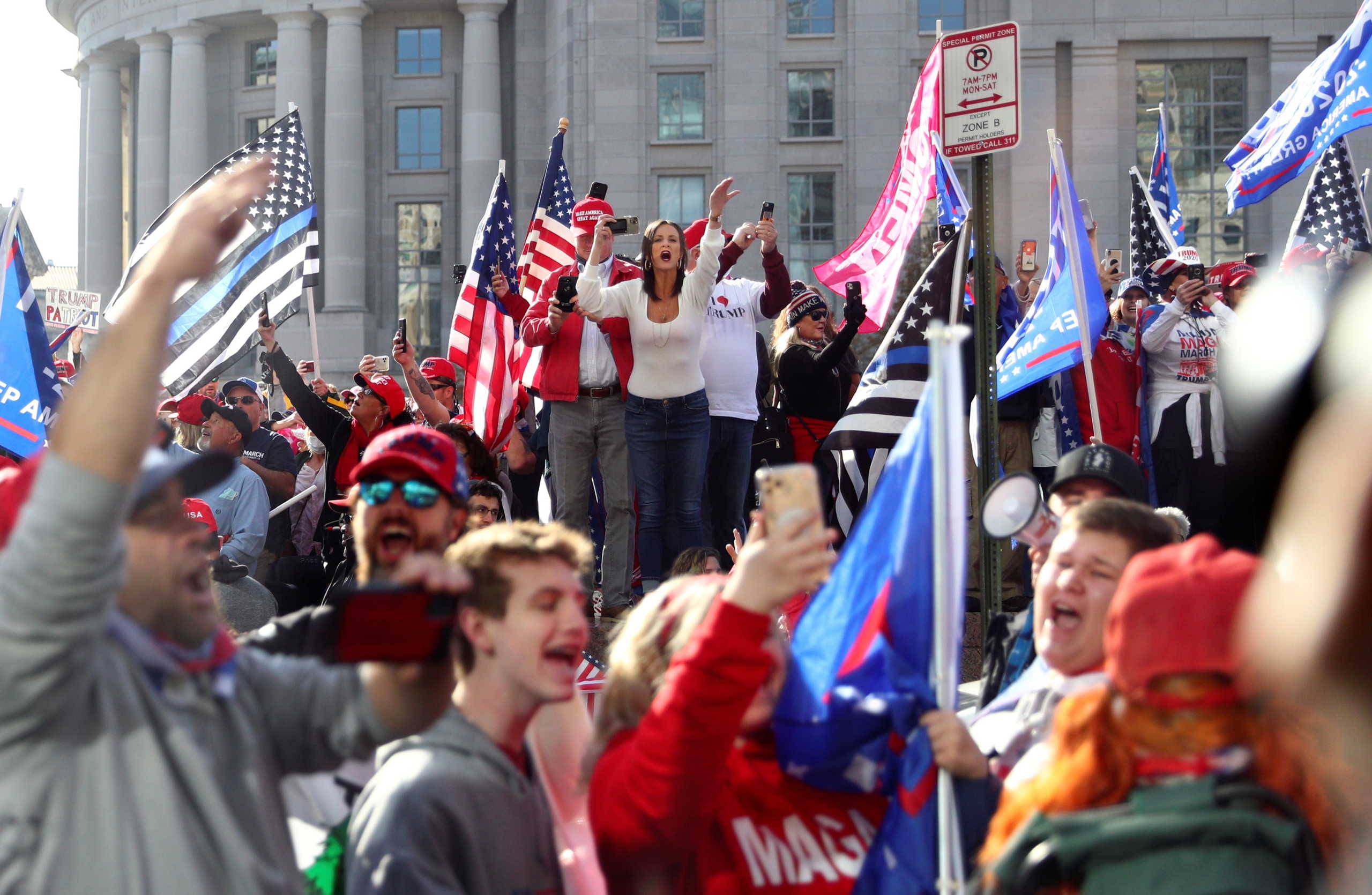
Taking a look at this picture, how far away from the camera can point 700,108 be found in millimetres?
40906

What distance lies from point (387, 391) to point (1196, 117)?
36.3 meters

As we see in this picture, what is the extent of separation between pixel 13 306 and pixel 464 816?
22.3 feet

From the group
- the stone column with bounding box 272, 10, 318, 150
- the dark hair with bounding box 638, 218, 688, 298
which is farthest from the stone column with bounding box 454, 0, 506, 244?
the dark hair with bounding box 638, 218, 688, 298

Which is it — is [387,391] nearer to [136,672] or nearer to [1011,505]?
[1011,505]

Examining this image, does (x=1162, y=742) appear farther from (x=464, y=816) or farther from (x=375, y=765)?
(x=375, y=765)

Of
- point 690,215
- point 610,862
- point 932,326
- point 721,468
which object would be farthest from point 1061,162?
point 690,215

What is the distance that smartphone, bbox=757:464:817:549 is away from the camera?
7.89 feet

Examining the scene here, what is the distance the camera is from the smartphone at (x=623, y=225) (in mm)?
7801

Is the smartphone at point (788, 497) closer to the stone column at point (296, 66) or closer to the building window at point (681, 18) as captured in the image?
the building window at point (681, 18)

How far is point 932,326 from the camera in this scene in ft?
8.86

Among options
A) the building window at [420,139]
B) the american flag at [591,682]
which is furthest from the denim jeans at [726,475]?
the building window at [420,139]

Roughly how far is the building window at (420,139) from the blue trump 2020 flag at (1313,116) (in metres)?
38.5

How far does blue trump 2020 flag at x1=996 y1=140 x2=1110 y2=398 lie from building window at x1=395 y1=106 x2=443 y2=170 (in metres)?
40.9

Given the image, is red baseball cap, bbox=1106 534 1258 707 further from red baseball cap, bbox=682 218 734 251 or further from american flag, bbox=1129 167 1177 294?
american flag, bbox=1129 167 1177 294
